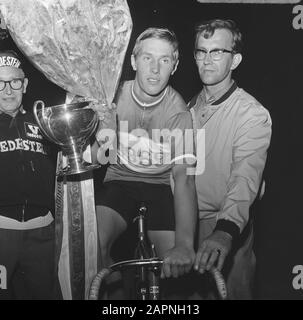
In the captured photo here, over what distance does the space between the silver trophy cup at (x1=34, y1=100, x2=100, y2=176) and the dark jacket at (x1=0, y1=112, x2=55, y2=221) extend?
0.24 m

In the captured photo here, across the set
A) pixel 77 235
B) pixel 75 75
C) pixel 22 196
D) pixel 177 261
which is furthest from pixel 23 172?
pixel 177 261

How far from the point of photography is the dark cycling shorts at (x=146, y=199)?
2402mm

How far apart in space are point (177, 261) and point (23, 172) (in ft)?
2.64

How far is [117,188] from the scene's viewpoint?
242 cm

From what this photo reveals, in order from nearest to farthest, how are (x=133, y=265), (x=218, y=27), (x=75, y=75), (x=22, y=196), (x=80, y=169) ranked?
(x=133, y=265) < (x=80, y=169) < (x=75, y=75) < (x=22, y=196) < (x=218, y=27)

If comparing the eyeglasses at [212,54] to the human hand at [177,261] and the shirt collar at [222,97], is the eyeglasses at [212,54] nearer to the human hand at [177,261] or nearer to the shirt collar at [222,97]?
the shirt collar at [222,97]

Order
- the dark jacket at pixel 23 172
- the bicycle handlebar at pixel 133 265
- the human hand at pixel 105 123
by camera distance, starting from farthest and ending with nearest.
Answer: the dark jacket at pixel 23 172 → the human hand at pixel 105 123 → the bicycle handlebar at pixel 133 265

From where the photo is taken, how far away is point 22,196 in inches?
→ 92.6

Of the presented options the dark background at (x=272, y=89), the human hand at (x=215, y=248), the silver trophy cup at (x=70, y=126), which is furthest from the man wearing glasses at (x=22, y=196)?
the human hand at (x=215, y=248)

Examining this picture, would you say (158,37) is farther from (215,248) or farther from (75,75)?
(215,248)

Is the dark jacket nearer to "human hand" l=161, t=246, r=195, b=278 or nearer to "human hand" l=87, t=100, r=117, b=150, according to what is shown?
"human hand" l=87, t=100, r=117, b=150

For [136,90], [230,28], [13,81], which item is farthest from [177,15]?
[13,81]

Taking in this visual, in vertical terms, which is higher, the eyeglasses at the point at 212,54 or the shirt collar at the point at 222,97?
the eyeglasses at the point at 212,54
